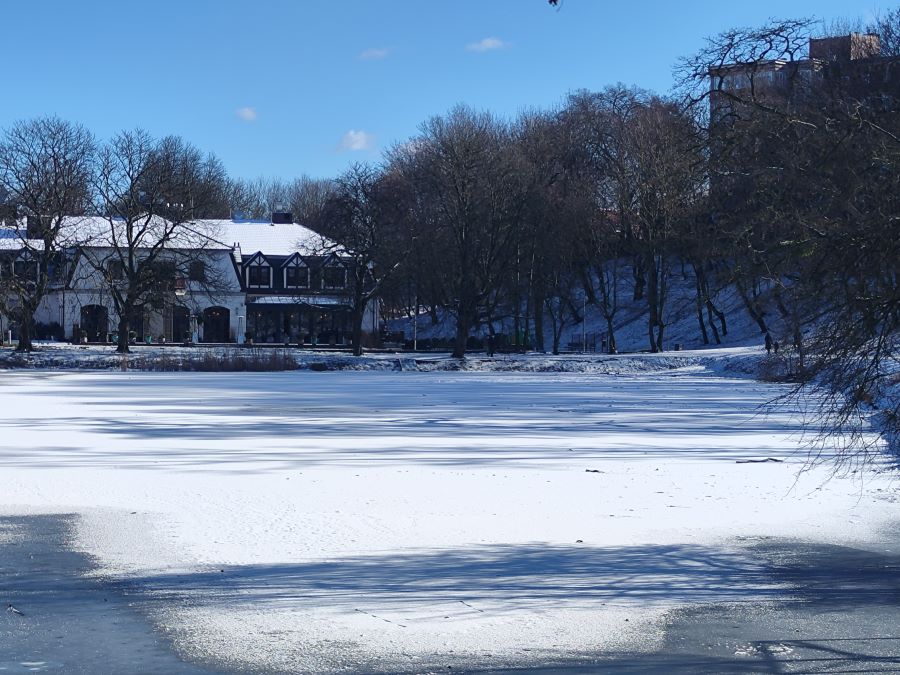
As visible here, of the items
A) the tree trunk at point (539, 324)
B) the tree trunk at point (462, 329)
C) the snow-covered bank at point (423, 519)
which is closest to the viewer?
the snow-covered bank at point (423, 519)

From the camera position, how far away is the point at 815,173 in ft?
27.6

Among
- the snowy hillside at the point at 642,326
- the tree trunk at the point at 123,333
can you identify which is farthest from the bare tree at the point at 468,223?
the tree trunk at the point at 123,333

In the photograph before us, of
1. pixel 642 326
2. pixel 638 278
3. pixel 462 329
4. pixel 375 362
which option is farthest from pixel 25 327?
pixel 638 278

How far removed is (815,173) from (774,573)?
3.22m

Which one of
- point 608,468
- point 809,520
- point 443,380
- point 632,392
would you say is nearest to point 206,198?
point 443,380

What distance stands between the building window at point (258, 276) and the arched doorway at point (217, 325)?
3.55 metres

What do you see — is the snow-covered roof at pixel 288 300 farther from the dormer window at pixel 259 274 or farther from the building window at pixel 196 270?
the building window at pixel 196 270

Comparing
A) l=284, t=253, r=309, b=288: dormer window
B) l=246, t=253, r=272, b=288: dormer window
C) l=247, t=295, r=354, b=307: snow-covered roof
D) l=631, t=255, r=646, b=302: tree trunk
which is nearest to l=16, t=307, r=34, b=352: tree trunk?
l=247, t=295, r=354, b=307: snow-covered roof

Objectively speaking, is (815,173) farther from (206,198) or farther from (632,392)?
(206,198)

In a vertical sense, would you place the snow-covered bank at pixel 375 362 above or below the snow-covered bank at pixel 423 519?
above

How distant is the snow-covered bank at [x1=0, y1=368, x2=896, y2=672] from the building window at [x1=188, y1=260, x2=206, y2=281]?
34070 mm

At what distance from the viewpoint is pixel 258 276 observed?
82.2 m

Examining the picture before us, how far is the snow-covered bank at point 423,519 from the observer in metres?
7.52

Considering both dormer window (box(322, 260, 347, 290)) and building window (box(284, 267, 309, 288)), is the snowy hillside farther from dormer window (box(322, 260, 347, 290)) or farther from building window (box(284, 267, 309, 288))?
building window (box(284, 267, 309, 288))
